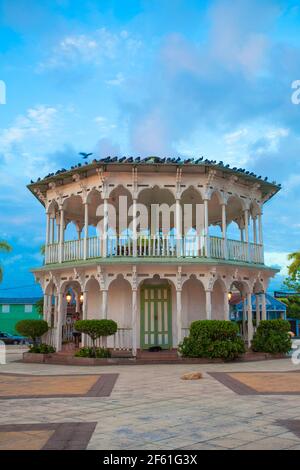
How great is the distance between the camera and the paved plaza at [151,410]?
6.08 meters

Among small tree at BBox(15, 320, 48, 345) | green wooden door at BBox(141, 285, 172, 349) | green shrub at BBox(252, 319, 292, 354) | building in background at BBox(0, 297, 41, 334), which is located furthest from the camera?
building in background at BBox(0, 297, 41, 334)

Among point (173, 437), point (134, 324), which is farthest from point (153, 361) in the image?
point (173, 437)

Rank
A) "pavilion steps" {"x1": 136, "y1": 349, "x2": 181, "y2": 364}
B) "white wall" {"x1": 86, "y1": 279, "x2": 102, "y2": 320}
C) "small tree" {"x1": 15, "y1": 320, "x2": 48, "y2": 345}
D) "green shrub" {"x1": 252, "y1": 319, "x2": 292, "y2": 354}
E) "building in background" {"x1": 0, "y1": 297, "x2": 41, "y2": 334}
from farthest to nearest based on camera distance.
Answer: "building in background" {"x1": 0, "y1": 297, "x2": 41, "y2": 334}
"white wall" {"x1": 86, "y1": 279, "x2": 102, "y2": 320}
"small tree" {"x1": 15, "y1": 320, "x2": 48, "y2": 345}
"green shrub" {"x1": 252, "y1": 319, "x2": 292, "y2": 354}
"pavilion steps" {"x1": 136, "y1": 349, "x2": 181, "y2": 364}

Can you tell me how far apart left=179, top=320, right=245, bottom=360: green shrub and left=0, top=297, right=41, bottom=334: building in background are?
125 feet

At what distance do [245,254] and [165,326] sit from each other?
4.85 metres

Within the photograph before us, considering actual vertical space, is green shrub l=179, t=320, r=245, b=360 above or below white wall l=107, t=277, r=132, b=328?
below

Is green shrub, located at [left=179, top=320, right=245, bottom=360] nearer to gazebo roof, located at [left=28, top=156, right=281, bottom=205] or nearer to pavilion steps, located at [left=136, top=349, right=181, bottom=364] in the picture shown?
pavilion steps, located at [left=136, top=349, right=181, bottom=364]

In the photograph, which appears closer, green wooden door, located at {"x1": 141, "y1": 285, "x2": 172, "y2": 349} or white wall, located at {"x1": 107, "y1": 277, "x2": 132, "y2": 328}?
green wooden door, located at {"x1": 141, "y1": 285, "x2": 172, "y2": 349}

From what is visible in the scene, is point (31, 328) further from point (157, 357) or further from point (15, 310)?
point (15, 310)

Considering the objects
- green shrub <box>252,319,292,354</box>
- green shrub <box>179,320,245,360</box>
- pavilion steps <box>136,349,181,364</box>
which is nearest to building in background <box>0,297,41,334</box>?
pavilion steps <box>136,349,181,364</box>

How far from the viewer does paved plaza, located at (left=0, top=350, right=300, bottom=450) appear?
19.9 feet

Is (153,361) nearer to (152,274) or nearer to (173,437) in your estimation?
(152,274)

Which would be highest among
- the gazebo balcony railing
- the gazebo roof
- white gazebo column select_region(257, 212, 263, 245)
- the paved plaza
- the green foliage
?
the gazebo roof

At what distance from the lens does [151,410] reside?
824 centimetres
